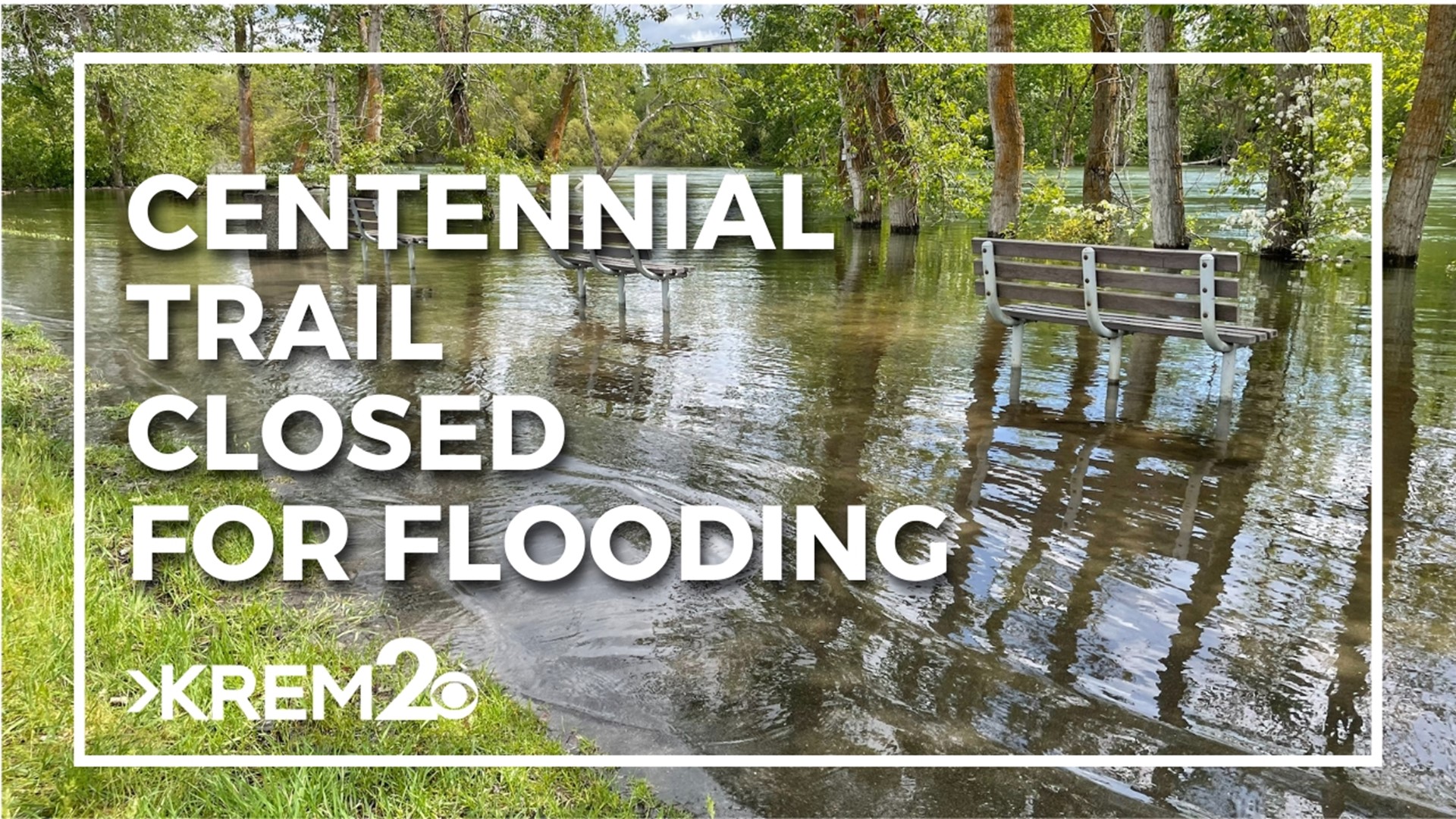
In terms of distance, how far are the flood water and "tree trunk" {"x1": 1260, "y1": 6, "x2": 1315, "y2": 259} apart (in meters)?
1.47

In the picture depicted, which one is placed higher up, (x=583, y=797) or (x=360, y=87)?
(x=360, y=87)

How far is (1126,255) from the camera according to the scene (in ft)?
24.1

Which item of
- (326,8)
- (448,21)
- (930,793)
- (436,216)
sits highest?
(326,8)

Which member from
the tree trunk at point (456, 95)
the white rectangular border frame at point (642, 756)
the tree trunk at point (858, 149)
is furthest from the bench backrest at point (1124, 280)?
the tree trunk at point (858, 149)

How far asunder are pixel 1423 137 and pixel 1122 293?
9.75 metres

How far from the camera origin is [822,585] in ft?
15.1

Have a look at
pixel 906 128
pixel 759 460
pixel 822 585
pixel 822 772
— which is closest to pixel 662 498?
pixel 759 460

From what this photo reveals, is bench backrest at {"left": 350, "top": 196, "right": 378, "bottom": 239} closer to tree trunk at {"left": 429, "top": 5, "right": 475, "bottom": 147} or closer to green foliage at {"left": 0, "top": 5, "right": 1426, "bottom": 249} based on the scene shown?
green foliage at {"left": 0, "top": 5, "right": 1426, "bottom": 249}

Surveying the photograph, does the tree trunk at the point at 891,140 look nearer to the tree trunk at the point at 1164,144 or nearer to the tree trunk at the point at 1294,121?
the tree trunk at the point at 1164,144

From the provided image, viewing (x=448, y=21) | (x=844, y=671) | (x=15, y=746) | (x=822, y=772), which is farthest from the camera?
(x=448, y=21)

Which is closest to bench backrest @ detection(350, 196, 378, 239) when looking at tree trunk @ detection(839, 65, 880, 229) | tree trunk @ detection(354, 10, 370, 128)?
tree trunk @ detection(354, 10, 370, 128)

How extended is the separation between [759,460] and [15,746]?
392cm

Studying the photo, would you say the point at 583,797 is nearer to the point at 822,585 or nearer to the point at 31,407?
the point at 822,585

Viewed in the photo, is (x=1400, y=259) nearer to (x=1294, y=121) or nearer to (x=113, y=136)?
(x=1294, y=121)
